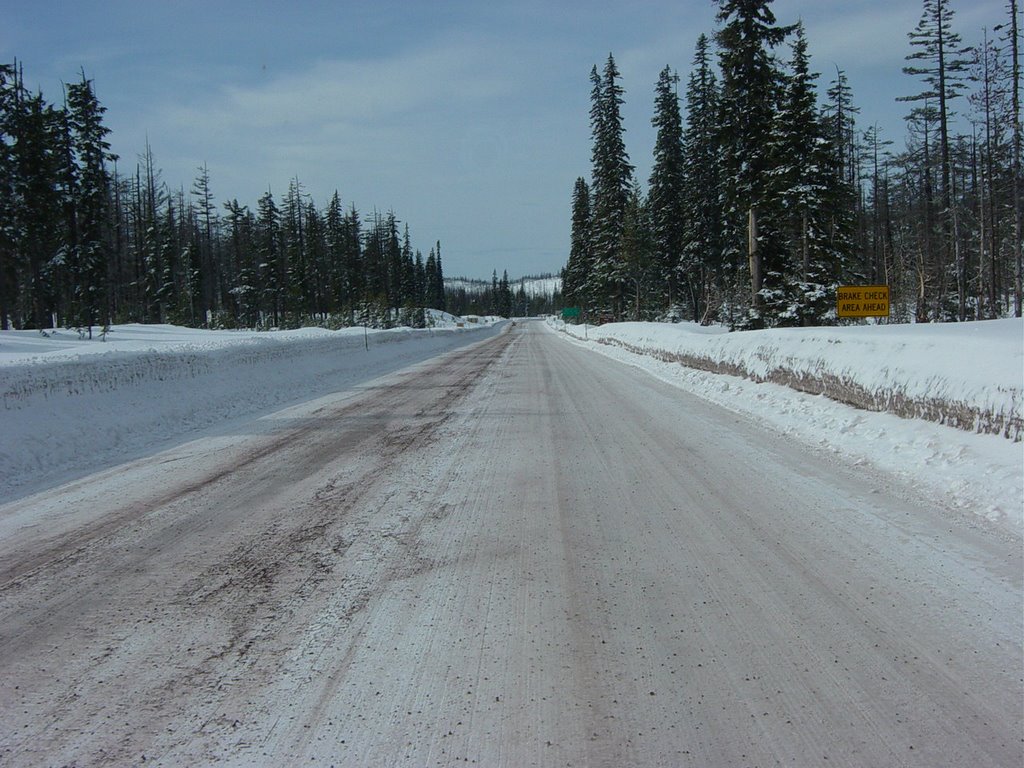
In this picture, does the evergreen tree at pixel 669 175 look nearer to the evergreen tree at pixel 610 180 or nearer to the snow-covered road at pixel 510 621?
the evergreen tree at pixel 610 180

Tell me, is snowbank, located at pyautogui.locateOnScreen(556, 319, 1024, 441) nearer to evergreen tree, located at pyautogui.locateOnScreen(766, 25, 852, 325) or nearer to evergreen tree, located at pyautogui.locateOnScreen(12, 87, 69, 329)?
evergreen tree, located at pyautogui.locateOnScreen(766, 25, 852, 325)

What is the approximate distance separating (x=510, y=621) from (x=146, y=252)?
67.6m

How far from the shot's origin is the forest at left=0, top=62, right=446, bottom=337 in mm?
34312

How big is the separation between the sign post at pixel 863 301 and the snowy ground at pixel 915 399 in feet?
6.16

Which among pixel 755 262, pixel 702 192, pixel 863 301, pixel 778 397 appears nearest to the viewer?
pixel 778 397

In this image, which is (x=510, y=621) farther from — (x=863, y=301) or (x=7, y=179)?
(x=7, y=179)

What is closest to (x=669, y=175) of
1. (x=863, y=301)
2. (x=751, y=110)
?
(x=751, y=110)

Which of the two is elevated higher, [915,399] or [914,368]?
[914,368]

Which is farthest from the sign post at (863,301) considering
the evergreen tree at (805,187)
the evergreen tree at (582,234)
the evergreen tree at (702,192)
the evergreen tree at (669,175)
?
the evergreen tree at (582,234)

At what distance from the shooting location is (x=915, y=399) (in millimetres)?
6938

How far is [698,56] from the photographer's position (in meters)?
43.5

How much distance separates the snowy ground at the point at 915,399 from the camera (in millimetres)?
5312

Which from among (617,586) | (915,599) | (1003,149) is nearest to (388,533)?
(617,586)

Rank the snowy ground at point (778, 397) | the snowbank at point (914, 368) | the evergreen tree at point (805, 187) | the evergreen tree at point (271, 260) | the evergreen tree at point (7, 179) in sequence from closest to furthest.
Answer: the snowy ground at point (778, 397) < the snowbank at point (914, 368) < the evergreen tree at point (805, 187) < the evergreen tree at point (7, 179) < the evergreen tree at point (271, 260)
